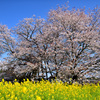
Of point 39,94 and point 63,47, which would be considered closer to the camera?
point 39,94

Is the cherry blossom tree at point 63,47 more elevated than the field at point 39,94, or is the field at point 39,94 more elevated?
the cherry blossom tree at point 63,47

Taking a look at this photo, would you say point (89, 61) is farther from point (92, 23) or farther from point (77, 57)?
point (92, 23)

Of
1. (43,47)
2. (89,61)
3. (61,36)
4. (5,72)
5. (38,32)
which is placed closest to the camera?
(89,61)

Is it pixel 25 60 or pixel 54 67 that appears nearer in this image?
pixel 54 67

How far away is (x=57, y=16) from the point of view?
16.2m

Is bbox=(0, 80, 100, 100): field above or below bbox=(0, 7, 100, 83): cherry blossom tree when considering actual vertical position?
below

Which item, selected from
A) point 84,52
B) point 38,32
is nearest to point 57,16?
point 38,32

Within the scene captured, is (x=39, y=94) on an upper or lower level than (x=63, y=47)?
lower

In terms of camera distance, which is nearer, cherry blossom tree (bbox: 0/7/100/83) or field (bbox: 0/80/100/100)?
field (bbox: 0/80/100/100)

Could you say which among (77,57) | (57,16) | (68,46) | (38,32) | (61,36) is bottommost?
(77,57)

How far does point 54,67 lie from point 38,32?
5605 mm

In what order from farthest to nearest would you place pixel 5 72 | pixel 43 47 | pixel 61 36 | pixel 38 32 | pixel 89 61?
pixel 5 72, pixel 38 32, pixel 43 47, pixel 61 36, pixel 89 61

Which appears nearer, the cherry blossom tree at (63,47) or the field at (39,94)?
the field at (39,94)

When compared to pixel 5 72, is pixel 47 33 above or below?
above
